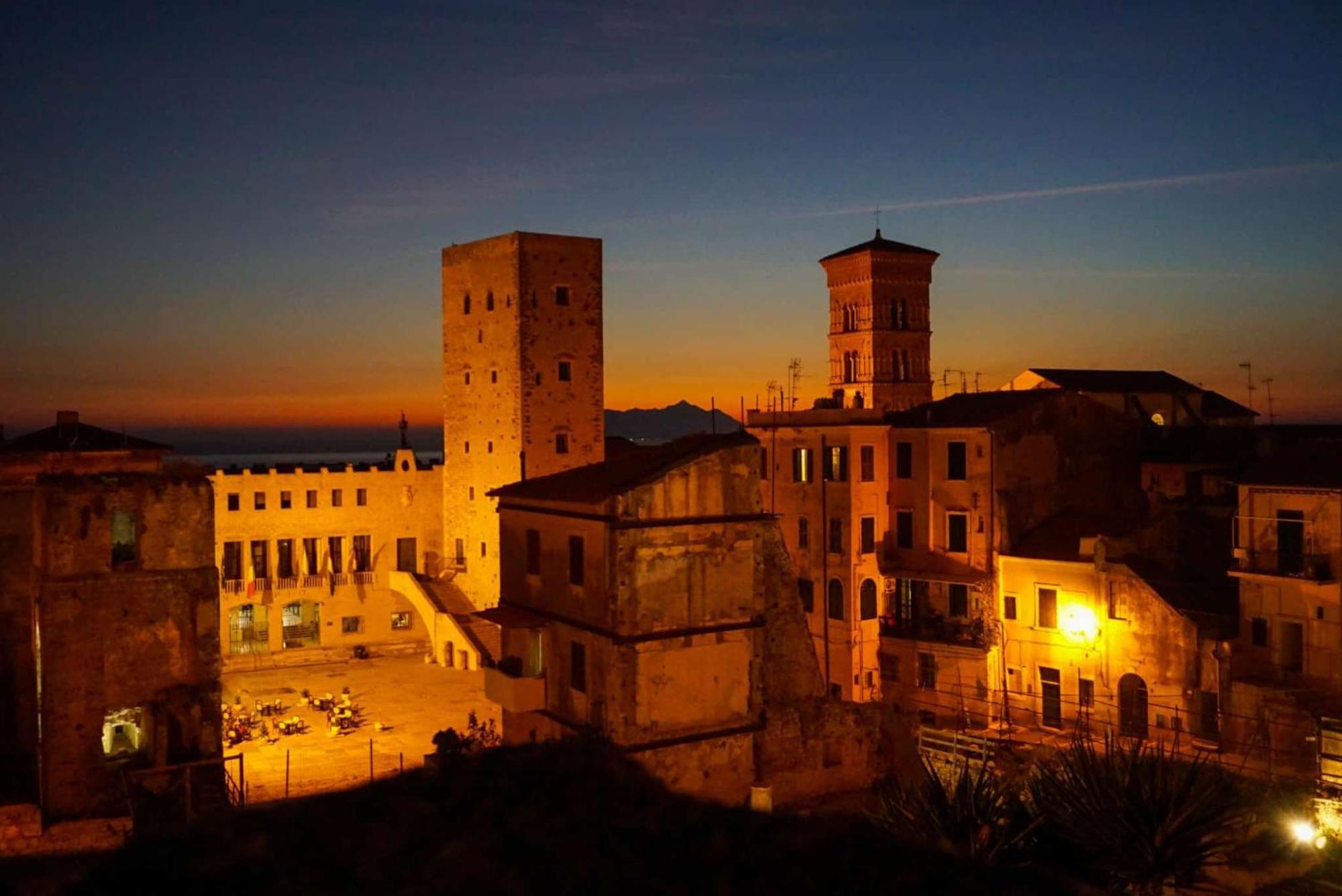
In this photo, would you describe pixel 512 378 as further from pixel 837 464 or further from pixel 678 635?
pixel 678 635

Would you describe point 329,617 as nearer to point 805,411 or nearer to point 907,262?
point 805,411

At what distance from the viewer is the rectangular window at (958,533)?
126 ft

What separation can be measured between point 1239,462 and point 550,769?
25886mm

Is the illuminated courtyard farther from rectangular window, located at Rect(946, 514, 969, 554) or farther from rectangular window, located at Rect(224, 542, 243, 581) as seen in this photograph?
rectangular window, located at Rect(946, 514, 969, 554)

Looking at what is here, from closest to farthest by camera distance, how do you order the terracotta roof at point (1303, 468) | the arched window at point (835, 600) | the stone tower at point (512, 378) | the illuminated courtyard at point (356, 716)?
the terracotta roof at point (1303, 468), the illuminated courtyard at point (356, 716), the arched window at point (835, 600), the stone tower at point (512, 378)

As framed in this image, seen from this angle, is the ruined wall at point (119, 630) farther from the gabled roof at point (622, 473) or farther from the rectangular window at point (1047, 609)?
the rectangular window at point (1047, 609)

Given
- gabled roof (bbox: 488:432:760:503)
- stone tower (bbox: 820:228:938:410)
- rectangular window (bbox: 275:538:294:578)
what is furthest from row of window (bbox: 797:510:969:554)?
stone tower (bbox: 820:228:938:410)

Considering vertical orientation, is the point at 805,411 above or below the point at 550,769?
above

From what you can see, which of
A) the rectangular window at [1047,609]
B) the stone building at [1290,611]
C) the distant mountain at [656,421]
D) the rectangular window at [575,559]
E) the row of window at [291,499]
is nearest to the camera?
the rectangular window at [575,559]

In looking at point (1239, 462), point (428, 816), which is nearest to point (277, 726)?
point (428, 816)

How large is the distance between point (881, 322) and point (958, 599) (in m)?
36.5

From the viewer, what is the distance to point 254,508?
53.5 metres

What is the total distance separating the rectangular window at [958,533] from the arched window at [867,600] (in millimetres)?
2917

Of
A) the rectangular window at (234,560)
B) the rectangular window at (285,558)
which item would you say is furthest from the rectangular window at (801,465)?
the rectangular window at (234,560)
